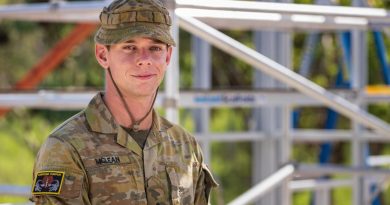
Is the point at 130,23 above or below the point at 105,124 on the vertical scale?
above

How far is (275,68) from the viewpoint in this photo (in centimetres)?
490

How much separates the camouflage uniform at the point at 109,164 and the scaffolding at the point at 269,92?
1378mm

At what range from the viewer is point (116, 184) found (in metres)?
2.98

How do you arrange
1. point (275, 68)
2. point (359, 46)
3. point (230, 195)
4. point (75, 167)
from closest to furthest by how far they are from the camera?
1. point (75, 167)
2. point (275, 68)
3. point (359, 46)
4. point (230, 195)

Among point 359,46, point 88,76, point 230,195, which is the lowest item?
point 230,195

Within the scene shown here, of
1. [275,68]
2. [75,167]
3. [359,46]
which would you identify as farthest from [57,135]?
[359,46]

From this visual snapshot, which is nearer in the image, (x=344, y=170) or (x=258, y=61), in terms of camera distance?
(x=258, y=61)

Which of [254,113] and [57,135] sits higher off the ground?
[57,135]

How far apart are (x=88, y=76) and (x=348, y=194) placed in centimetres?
436

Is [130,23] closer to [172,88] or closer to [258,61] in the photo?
[172,88]

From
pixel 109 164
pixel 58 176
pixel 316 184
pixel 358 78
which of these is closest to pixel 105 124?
pixel 109 164

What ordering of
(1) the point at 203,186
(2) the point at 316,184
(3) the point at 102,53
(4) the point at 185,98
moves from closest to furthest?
(3) the point at 102,53 < (1) the point at 203,186 < (4) the point at 185,98 < (2) the point at 316,184

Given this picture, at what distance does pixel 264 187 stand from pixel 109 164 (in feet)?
6.98

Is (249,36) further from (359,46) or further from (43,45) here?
(359,46)
